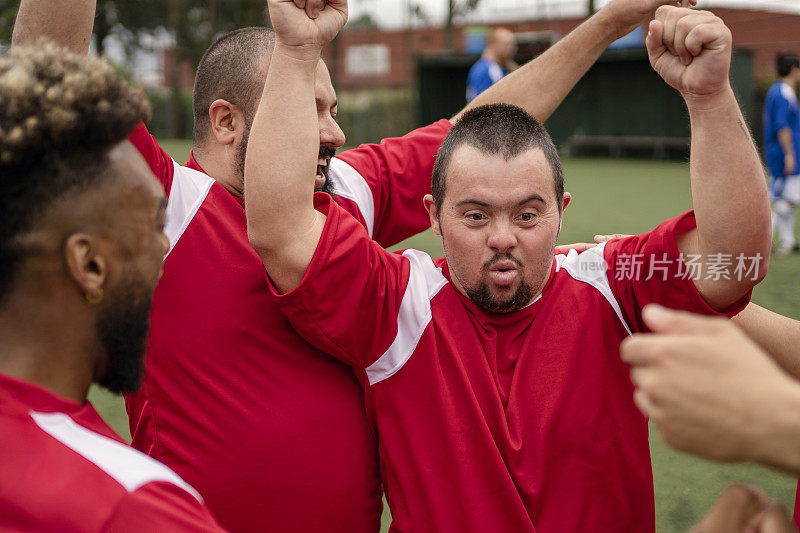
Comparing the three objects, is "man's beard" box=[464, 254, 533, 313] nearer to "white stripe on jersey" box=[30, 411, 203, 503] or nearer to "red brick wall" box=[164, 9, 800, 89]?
"white stripe on jersey" box=[30, 411, 203, 503]

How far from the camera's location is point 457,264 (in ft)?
6.76

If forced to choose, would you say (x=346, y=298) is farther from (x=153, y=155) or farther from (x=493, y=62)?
(x=493, y=62)

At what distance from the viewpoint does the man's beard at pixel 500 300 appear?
6.56 feet

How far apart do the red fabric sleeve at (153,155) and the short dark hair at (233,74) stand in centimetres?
24

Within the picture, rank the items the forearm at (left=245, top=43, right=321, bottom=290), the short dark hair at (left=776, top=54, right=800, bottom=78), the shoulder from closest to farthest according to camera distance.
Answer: the forearm at (left=245, top=43, right=321, bottom=290), the shoulder, the short dark hair at (left=776, top=54, right=800, bottom=78)

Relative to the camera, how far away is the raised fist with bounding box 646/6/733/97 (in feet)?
5.65

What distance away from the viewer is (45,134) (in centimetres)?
127

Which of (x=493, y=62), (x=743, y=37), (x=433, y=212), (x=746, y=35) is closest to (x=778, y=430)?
(x=433, y=212)

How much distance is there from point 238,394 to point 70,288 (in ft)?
2.66

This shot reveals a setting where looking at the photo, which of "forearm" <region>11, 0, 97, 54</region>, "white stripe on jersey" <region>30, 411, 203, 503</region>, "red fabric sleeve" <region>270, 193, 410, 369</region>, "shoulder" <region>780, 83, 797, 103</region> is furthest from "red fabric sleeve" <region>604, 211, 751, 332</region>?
"shoulder" <region>780, 83, 797, 103</region>

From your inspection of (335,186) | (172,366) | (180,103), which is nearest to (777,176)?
(335,186)

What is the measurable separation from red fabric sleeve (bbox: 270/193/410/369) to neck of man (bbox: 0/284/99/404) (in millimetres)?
583

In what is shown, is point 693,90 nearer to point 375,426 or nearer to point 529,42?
point 375,426

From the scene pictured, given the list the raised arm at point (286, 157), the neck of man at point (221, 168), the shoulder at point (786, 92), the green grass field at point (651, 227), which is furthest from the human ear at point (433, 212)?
the shoulder at point (786, 92)
